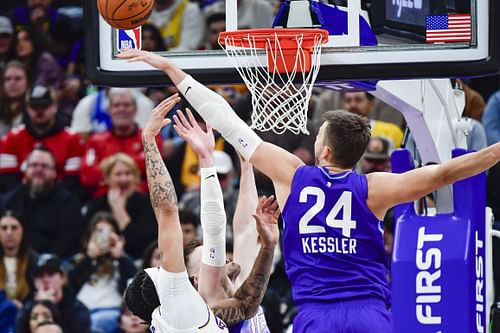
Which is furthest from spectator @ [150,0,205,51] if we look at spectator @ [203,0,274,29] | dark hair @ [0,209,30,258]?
dark hair @ [0,209,30,258]

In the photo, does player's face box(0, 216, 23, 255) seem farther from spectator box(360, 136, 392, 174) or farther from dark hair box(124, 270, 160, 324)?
dark hair box(124, 270, 160, 324)

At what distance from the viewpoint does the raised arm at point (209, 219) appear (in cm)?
762

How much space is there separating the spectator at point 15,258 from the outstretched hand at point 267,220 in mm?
4884

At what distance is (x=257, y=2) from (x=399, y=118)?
2084 mm

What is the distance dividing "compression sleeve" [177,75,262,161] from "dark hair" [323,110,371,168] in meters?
0.43

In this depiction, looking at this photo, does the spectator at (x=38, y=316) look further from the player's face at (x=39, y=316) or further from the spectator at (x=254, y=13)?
the spectator at (x=254, y=13)

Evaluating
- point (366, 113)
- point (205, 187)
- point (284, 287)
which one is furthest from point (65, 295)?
point (205, 187)

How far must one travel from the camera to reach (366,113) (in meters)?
12.1

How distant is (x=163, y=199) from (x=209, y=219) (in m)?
0.55

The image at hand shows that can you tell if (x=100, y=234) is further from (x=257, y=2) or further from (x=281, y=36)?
(x=281, y=36)

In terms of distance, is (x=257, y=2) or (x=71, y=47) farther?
(x=71, y=47)

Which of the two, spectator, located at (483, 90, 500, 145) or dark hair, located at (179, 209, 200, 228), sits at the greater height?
spectator, located at (483, 90, 500, 145)

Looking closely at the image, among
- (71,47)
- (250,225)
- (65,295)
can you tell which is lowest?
(65,295)

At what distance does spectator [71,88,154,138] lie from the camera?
43.3 ft
